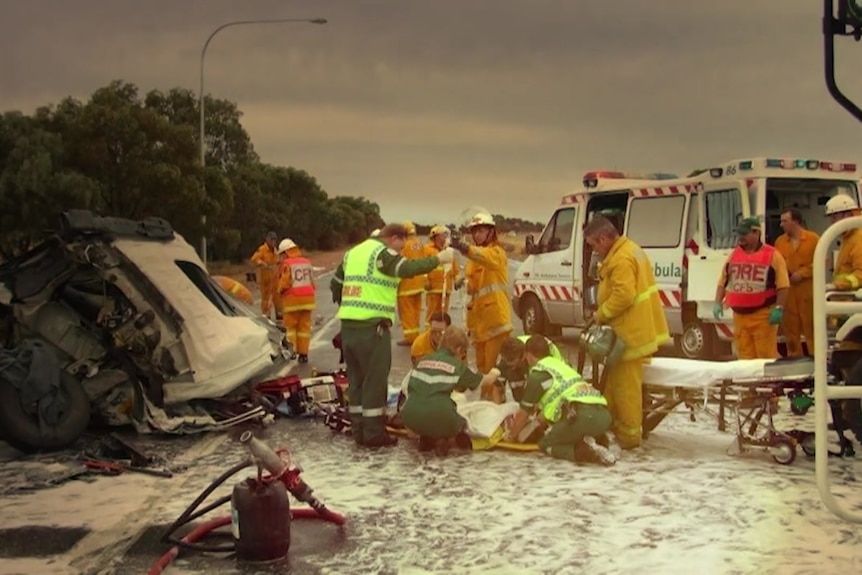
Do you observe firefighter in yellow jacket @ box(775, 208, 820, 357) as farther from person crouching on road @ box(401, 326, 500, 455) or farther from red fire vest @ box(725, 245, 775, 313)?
person crouching on road @ box(401, 326, 500, 455)

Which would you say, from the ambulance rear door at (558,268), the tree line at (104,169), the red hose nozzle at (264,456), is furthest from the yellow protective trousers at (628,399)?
the tree line at (104,169)

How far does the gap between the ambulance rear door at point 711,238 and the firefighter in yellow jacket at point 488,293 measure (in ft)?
12.9

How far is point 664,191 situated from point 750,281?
4.45m

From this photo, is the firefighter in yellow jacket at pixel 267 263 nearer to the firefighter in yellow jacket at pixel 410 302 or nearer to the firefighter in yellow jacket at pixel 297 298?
the firefighter in yellow jacket at pixel 410 302

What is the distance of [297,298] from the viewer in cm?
1317

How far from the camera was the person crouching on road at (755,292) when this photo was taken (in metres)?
9.08

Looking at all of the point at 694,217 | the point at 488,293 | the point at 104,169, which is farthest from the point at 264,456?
the point at 104,169

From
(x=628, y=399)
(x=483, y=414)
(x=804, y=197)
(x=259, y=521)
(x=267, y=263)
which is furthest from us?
(x=267, y=263)

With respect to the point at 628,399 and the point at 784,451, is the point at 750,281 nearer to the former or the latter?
the point at 628,399

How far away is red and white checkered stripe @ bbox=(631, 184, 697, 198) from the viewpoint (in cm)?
1296

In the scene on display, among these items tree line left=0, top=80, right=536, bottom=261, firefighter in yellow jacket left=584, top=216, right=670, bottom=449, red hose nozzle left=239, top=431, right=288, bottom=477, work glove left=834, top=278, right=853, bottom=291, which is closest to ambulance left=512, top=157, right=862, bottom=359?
work glove left=834, top=278, right=853, bottom=291

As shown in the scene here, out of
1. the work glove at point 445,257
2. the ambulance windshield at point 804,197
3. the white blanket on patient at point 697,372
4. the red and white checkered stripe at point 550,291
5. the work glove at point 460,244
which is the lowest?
the white blanket on patient at point 697,372

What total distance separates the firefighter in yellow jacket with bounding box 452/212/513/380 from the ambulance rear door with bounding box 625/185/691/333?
423cm

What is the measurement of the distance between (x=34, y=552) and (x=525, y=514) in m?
2.77
